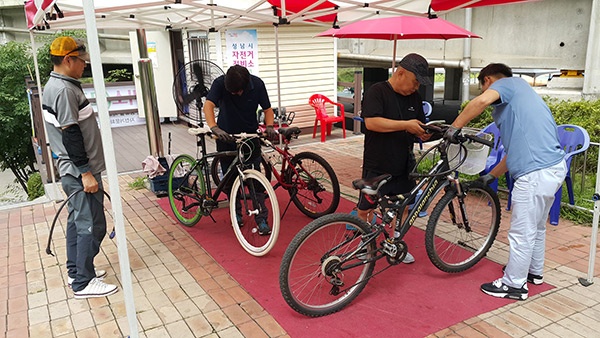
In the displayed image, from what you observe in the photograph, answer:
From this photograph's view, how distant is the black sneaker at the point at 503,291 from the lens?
3.21 meters

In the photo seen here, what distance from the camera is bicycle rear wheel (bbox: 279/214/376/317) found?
113 inches

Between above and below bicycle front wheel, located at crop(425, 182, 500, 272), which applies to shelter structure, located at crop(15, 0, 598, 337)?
above

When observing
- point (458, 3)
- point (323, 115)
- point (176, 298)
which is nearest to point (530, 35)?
point (323, 115)

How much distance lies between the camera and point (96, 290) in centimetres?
340

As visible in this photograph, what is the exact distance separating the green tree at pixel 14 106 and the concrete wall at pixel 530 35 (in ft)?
30.5

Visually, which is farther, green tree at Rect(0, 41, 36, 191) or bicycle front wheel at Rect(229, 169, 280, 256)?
green tree at Rect(0, 41, 36, 191)

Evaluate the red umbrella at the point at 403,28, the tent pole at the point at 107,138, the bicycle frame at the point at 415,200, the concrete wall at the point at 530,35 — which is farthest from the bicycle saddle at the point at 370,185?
the concrete wall at the point at 530,35

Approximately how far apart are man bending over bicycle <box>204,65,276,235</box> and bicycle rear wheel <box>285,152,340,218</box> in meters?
0.44

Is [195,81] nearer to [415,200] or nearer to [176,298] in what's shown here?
[176,298]

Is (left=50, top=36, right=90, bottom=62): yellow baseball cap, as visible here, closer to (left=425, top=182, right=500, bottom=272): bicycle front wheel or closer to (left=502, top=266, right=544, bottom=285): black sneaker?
(left=425, top=182, right=500, bottom=272): bicycle front wheel

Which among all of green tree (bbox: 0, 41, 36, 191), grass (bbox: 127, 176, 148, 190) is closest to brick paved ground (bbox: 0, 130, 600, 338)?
grass (bbox: 127, 176, 148, 190)

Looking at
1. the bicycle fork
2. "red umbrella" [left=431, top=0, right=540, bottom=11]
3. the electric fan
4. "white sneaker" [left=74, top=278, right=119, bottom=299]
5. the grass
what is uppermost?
"red umbrella" [left=431, top=0, right=540, bottom=11]

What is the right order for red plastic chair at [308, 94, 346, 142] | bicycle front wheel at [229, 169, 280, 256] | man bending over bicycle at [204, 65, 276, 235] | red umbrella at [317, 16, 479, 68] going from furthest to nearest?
1. red plastic chair at [308, 94, 346, 142]
2. red umbrella at [317, 16, 479, 68]
3. man bending over bicycle at [204, 65, 276, 235]
4. bicycle front wheel at [229, 169, 280, 256]

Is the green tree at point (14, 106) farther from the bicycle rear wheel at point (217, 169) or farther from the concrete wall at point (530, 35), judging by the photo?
the concrete wall at point (530, 35)
